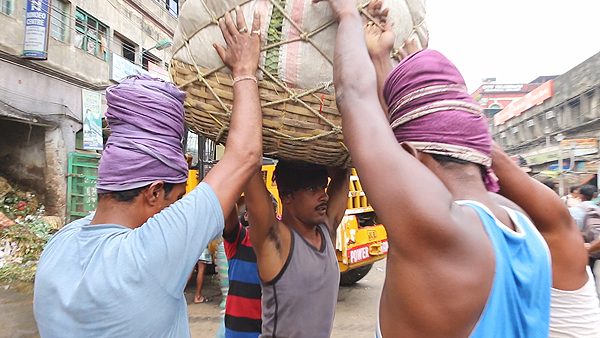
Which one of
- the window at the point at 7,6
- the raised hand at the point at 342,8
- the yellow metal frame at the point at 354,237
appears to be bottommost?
the yellow metal frame at the point at 354,237

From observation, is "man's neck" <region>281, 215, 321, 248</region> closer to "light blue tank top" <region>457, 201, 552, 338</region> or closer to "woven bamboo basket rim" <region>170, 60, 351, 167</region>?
"woven bamboo basket rim" <region>170, 60, 351, 167</region>

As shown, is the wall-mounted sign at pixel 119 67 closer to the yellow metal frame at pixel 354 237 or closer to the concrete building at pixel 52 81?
the concrete building at pixel 52 81

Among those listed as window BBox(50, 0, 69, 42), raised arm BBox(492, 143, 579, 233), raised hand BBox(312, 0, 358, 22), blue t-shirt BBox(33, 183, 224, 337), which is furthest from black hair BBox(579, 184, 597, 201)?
window BBox(50, 0, 69, 42)

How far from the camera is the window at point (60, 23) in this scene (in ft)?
34.2

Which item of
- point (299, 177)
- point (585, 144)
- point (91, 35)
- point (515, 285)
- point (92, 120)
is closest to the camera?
point (515, 285)

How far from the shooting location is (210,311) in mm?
5242

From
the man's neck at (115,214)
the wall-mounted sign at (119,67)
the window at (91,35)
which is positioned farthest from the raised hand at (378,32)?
the wall-mounted sign at (119,67)

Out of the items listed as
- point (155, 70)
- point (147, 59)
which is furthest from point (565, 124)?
point (147, 59)

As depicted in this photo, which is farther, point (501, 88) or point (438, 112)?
point (501, 88)

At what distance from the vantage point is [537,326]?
97 centimetres

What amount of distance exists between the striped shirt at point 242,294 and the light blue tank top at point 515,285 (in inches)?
58.8

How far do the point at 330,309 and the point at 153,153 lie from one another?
123 centimetres

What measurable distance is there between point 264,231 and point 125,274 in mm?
817

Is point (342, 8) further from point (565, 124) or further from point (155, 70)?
point (565, 124)
